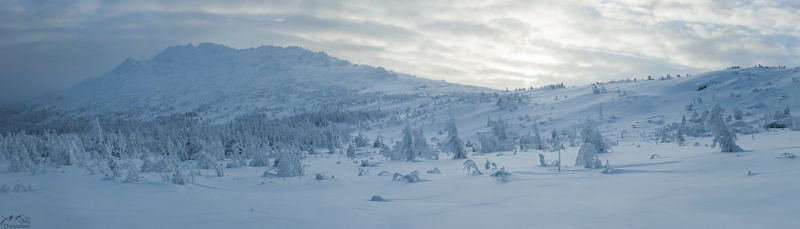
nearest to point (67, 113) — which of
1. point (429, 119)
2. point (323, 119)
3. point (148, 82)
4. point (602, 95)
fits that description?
point (148, 82)

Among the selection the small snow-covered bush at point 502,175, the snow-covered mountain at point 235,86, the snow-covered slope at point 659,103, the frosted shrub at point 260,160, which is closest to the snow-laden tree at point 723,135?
the small snow-covered bush at point 502,175

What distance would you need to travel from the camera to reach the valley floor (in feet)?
19.0

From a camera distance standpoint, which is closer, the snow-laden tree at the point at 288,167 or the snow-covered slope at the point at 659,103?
the snow-laden tree at the point at 288,167

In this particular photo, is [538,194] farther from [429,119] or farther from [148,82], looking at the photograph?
[148,82]

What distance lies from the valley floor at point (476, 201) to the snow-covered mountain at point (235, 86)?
66786mm

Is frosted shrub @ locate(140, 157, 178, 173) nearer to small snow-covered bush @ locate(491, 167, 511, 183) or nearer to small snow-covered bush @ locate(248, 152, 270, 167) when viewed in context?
small snow-covered bush @ locate(248, 152, 270, 167)

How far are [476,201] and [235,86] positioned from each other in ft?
431

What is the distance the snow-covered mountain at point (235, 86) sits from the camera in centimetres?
9606

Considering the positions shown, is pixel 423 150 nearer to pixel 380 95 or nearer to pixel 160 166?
pixel 160 166

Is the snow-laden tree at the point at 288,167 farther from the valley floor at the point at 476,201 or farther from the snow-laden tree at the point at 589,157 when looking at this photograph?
the snow-laden tree at the point at 589,157

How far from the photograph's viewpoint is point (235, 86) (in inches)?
5069

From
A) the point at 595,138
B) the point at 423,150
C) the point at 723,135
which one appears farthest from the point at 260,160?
the point at 723,135

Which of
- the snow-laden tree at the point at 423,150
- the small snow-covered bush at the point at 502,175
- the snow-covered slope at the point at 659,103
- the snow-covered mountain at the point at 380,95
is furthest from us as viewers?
the snow-covered mountain at the point at 380,95

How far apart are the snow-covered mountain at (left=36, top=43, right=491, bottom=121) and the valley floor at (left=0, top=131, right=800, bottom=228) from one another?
2629 inches
